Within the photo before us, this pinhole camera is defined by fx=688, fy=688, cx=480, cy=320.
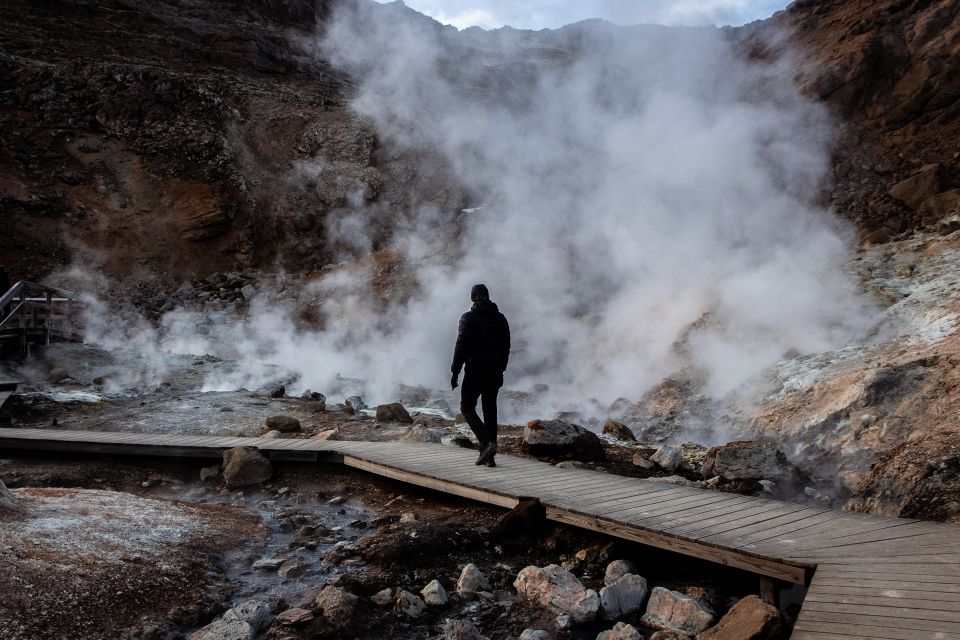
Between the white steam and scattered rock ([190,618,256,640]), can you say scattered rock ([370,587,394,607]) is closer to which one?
scattered rock ([190,618,256,640])

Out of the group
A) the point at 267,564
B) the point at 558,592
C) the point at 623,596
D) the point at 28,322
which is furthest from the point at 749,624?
the point at 28,322

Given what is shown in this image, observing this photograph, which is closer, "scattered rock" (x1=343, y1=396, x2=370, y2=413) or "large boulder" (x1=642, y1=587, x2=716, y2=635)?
"large boulder" (x1=642, y1=587, x2=716, y2=635)

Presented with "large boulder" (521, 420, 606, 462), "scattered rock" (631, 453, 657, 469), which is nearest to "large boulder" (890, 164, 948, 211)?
"scattered rock" (631, 453, 657, 469)

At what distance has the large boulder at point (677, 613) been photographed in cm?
292

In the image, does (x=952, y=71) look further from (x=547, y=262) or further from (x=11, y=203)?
(x=11, y=203)

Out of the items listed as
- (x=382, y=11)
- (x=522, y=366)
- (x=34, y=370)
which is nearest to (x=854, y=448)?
(x=522, y=366)

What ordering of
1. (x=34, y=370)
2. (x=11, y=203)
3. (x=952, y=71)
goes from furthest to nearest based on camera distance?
(x=11, y=203) → (x=952, y=71) → (x=34, y=370)

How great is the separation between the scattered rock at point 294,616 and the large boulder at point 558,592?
40.3 inches

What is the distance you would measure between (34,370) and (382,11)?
27.1m

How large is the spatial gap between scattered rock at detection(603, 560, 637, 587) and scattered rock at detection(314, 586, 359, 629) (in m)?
1.26

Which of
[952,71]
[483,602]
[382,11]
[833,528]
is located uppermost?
[382,11]

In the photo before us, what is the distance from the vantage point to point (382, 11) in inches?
1281

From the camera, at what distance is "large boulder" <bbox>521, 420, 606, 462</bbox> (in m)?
5.92

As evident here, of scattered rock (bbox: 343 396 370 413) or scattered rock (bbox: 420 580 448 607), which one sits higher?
scattered rock (bbox: 343 396 370 413)
